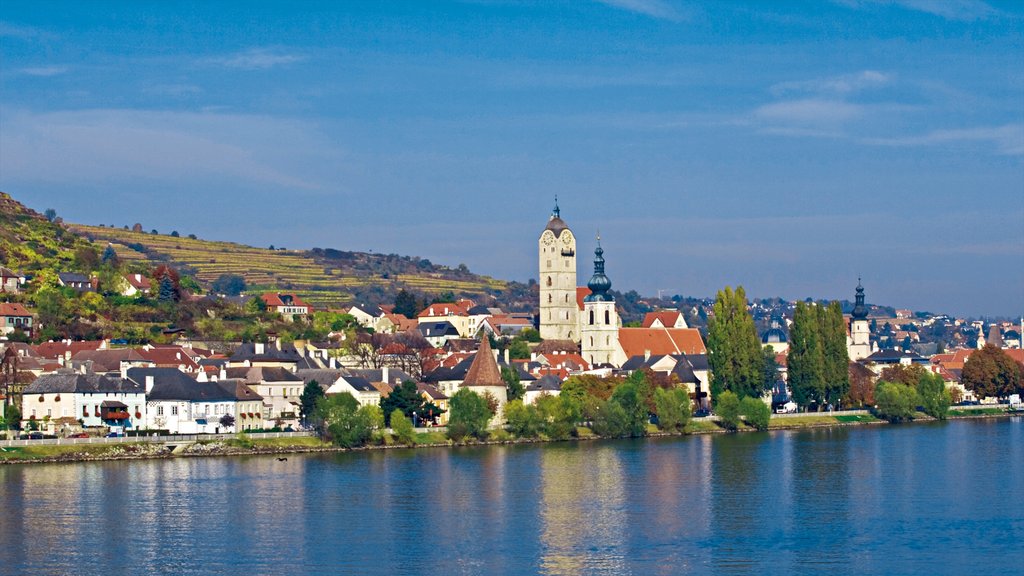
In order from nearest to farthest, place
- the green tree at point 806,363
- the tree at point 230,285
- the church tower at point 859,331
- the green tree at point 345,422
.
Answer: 1. the green tree at point 345,422
2. the green tree at point 806,363
3. the church tower at point 859,331
4. the tree at point 230,285

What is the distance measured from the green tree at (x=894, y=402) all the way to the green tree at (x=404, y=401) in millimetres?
31308

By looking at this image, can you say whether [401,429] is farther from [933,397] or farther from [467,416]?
[933,397]

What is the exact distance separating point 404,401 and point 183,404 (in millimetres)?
9881

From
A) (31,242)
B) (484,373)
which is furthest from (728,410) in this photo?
(31,242)

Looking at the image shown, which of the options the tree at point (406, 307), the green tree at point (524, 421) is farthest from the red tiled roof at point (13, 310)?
the tree at point (406, 307)

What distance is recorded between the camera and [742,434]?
83.9m

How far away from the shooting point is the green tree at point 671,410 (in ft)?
274

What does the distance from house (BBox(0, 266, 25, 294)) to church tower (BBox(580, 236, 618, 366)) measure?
36.0 meters

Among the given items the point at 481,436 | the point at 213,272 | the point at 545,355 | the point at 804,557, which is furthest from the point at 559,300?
the point at 804,557

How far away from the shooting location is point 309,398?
244 ft

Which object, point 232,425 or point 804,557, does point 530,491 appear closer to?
point 804,557

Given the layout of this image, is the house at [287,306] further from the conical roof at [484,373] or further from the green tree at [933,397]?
the green tree at [933,397]

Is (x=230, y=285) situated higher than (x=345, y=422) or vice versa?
(x=230, y=285)

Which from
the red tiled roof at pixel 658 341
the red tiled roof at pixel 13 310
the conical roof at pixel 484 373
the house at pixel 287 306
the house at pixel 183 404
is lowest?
the house at pixel 183 404
